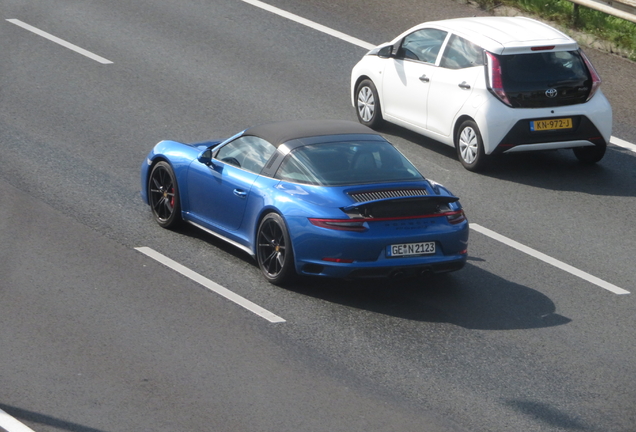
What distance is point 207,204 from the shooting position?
420 inches

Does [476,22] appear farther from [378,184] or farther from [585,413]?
[585,413]

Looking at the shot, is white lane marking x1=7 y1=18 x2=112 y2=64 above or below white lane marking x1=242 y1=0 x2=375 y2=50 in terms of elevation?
below

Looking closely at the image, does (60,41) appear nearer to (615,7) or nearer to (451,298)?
(615,7)

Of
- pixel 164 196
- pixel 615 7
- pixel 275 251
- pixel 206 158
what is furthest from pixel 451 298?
pixel 615 7

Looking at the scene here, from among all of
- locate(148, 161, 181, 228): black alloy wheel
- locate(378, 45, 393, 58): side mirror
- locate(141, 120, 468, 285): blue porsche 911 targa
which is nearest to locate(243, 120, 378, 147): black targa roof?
locate(141, 120, 468, 285): blue porsche 911 targa

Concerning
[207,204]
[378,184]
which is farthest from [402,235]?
[207,204]

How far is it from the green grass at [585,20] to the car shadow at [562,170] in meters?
3.93

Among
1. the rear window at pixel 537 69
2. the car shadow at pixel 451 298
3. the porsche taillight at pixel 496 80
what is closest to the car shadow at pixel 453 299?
the car shadow at pixel 451 298

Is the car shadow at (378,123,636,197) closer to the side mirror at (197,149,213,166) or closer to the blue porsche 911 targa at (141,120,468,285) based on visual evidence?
the blue porsche 911 targa at (141,120,468,285)

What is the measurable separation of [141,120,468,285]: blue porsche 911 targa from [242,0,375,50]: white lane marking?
782 centimetres

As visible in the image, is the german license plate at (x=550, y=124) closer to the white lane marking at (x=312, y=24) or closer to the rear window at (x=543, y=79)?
the rear window at (x=543, y=79)

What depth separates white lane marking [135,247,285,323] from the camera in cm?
905

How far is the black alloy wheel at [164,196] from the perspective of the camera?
1108 cm

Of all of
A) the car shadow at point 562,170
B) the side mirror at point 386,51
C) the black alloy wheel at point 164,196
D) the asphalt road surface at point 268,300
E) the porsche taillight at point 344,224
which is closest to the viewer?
the asphalt road surface at point 268,300
